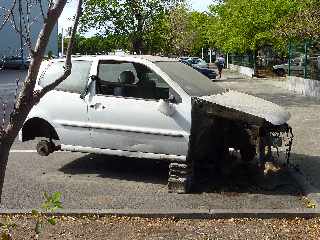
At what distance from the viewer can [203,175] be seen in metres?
8.33

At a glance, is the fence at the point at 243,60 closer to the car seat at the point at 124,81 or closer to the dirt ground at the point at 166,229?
the car seat at the point at 124,81

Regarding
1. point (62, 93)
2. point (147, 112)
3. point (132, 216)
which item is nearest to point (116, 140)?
point (147, 112)

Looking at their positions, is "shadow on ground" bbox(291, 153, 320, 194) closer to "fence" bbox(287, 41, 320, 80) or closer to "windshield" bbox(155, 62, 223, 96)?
"windshield" bbox(155, 62, 223, 96)

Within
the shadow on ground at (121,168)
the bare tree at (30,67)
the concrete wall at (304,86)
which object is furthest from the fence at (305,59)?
the bare tree at (30,67)

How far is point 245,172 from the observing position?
831cm

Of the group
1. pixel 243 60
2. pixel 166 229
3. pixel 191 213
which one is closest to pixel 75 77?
pixel 191 213

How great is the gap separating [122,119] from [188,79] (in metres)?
1.21

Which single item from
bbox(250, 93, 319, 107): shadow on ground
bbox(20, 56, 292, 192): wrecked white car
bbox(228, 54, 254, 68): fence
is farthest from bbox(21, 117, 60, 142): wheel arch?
bbox(228, 54, 254, 68): fence

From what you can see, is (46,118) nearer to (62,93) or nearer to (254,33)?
(62,93)

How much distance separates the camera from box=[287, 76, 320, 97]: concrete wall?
73.9 feet

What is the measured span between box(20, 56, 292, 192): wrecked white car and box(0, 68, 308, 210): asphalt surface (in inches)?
14.2

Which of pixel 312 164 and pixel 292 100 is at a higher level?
pixel 312 164

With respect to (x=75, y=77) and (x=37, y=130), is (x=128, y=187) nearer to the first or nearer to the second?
(x=75, y=77)

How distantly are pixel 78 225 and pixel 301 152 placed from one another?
5.34 metres
